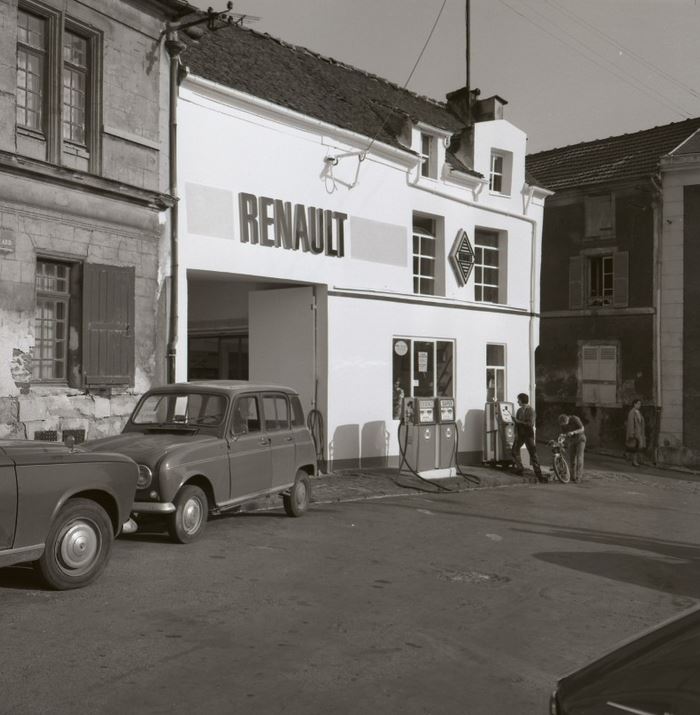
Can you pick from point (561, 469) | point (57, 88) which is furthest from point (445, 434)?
point (57, 88)

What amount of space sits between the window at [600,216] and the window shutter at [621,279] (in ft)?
2.91

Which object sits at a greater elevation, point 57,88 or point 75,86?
point 75,86

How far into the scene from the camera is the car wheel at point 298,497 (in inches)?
446

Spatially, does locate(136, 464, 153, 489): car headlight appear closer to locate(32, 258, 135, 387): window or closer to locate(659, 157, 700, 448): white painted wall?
locate(32, 258, 135, 387): window

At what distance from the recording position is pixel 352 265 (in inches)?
704

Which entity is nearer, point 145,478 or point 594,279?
point 145,478

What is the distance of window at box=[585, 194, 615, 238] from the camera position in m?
28.7

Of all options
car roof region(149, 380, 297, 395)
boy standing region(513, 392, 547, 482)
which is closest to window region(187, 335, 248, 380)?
boy standing region(513, 392, 547, 482)

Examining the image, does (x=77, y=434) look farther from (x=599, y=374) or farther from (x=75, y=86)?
(x=599, y=374)

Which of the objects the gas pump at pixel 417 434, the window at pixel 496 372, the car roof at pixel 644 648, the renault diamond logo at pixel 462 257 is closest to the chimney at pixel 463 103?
the renault diamond logo at pixel 462 257

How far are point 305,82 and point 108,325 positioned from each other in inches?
327

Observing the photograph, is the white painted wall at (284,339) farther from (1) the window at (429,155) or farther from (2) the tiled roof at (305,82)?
(1) the window at (429,155)

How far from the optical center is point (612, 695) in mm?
2602

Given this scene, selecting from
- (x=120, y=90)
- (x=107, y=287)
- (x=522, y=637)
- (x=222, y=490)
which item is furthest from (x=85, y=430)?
(x=522, y=637)
